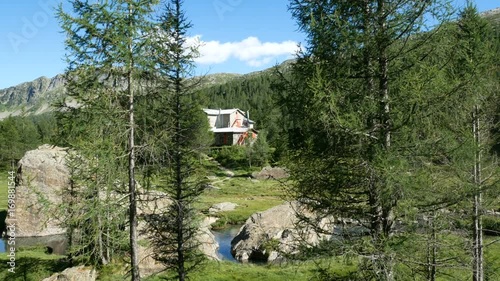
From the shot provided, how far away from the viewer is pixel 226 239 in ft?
114

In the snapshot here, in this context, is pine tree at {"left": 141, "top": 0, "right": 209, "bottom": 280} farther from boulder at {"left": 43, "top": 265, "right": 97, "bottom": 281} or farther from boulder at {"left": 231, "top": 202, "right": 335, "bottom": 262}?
boulder at {"left": 231, "top": 202, "right": 335, "bottom": 262}

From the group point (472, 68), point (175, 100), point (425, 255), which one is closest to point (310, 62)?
point (472, 68)

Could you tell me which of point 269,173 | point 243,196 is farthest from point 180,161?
point 269,173

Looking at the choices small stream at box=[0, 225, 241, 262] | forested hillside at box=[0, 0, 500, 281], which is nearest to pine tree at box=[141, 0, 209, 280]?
forested hillside at box=[0, 0, 500, 281]

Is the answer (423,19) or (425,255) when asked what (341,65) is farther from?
(425,255)

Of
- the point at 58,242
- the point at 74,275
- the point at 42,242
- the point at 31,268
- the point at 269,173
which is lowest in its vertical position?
the point at 58,242

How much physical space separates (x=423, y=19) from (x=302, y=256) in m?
5.73

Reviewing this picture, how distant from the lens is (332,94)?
7270 millimetres

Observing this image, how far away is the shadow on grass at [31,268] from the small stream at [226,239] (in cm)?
1116

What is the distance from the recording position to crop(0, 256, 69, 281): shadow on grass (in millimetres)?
21547

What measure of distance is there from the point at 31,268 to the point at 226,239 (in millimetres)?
16324

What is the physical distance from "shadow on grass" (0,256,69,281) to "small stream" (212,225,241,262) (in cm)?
1116

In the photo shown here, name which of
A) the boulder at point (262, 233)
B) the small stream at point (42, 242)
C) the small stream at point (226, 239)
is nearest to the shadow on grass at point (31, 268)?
the small stream at point (42, 242)

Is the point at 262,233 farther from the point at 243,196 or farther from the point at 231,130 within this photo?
the point at 231,130
